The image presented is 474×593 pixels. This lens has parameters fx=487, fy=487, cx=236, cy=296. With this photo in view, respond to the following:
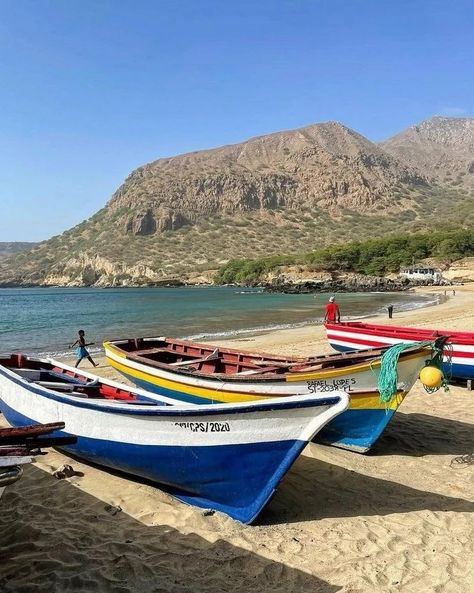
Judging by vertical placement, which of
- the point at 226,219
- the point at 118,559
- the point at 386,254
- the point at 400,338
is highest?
the point at 226,219

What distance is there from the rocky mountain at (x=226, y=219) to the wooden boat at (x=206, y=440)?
114m

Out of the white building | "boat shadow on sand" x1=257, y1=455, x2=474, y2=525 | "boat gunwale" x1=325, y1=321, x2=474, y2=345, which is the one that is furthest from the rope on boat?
the white building

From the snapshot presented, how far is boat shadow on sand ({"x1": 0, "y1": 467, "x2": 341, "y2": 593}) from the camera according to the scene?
4.46 metres

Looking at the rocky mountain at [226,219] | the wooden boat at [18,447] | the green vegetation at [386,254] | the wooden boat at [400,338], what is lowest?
the wooden boat at [400,338]

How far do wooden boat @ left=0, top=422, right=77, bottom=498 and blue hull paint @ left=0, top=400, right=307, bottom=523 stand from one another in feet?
5.33

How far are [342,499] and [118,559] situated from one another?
289cm

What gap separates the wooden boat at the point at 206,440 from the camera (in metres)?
5.02

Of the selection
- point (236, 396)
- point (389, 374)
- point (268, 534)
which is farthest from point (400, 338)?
point (268, 534)

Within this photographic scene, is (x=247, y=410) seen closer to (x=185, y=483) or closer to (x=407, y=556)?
(x=185, y=483)

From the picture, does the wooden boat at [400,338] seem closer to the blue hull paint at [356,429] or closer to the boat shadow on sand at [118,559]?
the blue hull paint at [356,429]

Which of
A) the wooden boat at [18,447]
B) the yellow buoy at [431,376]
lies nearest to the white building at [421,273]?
the yellow buoy at [431,376]

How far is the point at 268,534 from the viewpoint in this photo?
5305 millimetres

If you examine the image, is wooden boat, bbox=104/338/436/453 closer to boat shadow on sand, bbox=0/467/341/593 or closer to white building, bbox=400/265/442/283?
boat shadow on sand, bbox=0/467/341/593

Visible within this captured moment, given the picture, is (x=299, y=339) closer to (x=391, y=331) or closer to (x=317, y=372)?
(x=391, y=331)
